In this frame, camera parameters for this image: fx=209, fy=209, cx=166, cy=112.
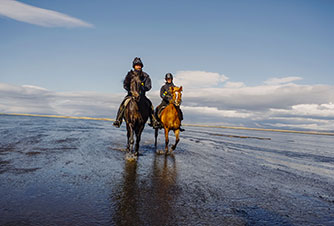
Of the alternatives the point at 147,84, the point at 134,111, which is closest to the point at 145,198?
the point at 134,111

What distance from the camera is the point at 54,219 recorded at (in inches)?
110

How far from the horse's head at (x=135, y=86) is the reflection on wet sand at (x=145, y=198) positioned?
3140 millimetres

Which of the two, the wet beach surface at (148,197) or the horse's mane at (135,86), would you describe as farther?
the horse's mane at (135,86)

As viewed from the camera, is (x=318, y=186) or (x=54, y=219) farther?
(x=318, y=186)

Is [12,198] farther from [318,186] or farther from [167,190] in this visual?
[318,186]

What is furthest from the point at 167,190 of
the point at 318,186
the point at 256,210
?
the point at 318,186

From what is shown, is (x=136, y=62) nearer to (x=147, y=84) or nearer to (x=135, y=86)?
(x=147, y=84)

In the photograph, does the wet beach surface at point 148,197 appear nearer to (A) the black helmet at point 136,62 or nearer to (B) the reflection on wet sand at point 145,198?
(B) the reflection on wet sand at point 145,198

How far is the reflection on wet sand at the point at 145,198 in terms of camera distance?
2.94 m

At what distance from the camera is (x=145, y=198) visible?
375cm

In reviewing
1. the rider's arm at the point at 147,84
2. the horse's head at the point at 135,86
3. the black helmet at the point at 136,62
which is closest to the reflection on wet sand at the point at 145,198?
the horse's head at the point at 135,86

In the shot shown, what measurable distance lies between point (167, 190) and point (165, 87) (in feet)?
26.9

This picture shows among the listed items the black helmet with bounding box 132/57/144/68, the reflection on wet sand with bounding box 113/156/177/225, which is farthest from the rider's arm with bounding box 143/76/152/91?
the reflection on wet sand with bounding box 113/156/177/225

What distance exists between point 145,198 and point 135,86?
5.04 meters
